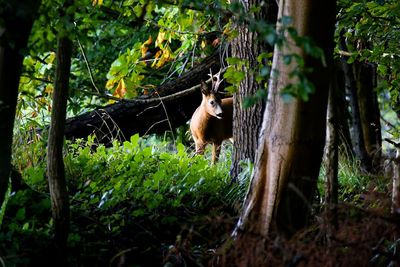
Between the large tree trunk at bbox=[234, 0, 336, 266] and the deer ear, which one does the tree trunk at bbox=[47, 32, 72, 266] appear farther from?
the deer ear

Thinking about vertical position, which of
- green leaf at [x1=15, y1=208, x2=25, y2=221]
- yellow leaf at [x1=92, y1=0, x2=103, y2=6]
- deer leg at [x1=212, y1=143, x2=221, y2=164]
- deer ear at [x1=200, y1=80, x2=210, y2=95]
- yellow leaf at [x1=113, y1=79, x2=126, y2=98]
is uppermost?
yellow leaf at [x1=92, y1=0, x2=103, y2=6]

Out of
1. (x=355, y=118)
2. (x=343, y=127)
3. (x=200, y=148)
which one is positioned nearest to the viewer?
(x=343, y=127)

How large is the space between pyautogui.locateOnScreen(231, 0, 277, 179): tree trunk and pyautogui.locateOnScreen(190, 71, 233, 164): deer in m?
2.40

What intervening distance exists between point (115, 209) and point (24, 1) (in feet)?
7.41

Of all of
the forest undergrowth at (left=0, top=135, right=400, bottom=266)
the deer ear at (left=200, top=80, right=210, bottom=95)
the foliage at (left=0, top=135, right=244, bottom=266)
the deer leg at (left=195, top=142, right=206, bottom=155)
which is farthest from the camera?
the deer leg at (left=195, top=142, right=206, bottom=155)

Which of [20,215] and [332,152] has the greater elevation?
[332,152]

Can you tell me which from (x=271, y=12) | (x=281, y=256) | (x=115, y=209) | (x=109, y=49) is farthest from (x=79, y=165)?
(x=109, y=49)

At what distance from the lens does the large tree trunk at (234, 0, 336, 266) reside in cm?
454

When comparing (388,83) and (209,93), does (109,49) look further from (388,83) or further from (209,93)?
(388,83)

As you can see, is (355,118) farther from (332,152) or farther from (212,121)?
(332,152)

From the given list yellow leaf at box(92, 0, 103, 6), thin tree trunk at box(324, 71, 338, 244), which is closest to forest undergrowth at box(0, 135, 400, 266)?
thin tree trunk at box(324, 71, 338, 244)

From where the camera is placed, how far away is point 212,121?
10695 millimetres

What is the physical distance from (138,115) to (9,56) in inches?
207

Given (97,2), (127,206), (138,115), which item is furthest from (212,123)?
(127,206)
